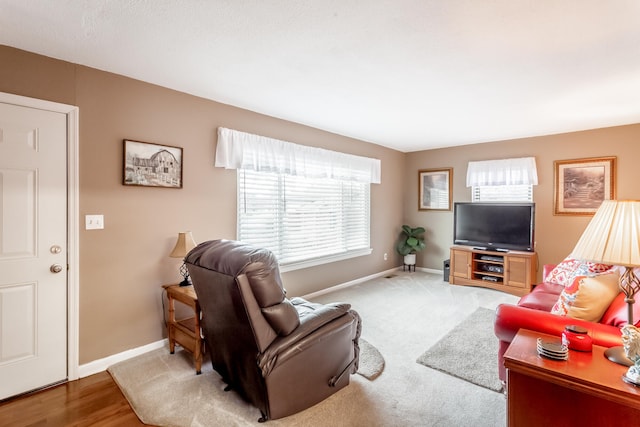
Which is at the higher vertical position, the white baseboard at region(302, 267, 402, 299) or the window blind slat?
the window blind slat

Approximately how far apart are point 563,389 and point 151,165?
10.7ft

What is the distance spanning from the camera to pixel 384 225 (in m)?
5.78

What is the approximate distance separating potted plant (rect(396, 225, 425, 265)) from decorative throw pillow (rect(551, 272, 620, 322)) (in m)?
3.78

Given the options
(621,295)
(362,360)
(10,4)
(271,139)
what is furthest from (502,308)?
(10,4)

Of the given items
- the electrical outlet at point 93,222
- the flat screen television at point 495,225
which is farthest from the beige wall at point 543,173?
the electrical outlet at point 93,222

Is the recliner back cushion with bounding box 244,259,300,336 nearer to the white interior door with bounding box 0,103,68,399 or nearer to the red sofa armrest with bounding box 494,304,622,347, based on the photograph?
the red sofa armrest with bounding box 494,304,622,347

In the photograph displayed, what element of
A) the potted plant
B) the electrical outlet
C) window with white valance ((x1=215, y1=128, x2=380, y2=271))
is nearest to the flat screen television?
the potted plant

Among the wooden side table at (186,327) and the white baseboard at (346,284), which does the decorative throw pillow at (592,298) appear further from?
the white baseboard at (346,284)

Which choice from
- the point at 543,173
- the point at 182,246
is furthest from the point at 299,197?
the point at 543,173

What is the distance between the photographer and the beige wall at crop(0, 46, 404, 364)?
2.45 m

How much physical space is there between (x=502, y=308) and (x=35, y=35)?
3530mm

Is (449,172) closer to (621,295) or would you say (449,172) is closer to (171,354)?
(621,295)

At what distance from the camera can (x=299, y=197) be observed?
166 inches

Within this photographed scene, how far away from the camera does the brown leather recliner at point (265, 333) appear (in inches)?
69.4
